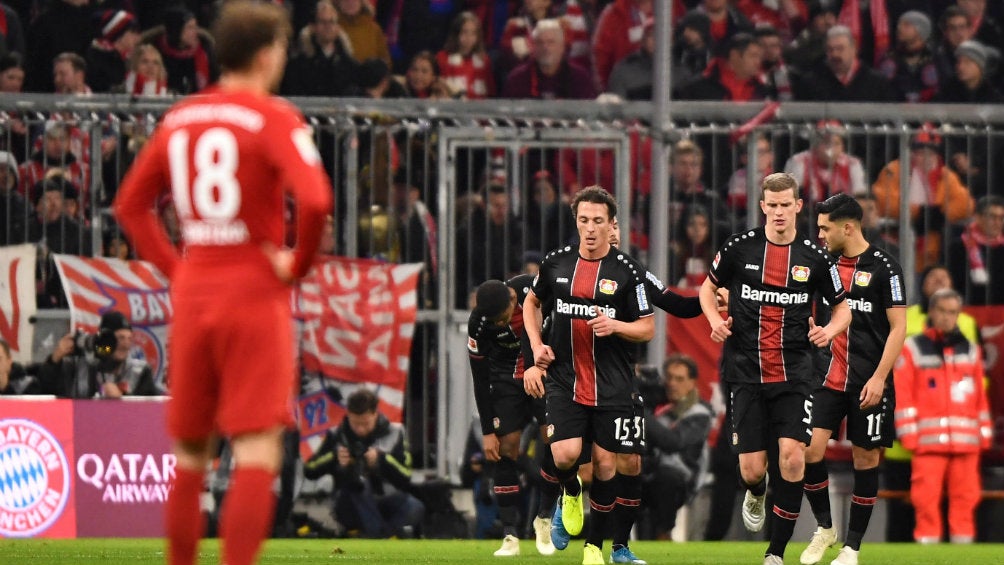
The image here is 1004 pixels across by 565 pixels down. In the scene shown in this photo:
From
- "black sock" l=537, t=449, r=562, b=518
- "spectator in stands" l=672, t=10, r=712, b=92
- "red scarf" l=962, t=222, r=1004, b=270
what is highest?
"spectator in stands" l=672, t=10, r=712, b=92

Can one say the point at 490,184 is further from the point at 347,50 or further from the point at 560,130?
the point at 347,50

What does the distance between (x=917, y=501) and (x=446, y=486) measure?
147 inches

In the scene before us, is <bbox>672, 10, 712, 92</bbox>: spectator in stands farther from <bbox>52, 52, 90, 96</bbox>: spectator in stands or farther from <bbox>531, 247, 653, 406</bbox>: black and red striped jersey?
<bbox>531, 247, 653, 406</bbox>: black and red striped jersey

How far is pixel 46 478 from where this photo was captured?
12539mm

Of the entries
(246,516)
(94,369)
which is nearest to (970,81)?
(94,369)

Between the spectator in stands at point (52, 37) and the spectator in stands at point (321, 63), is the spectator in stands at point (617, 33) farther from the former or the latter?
the spectator in stands at point (52, 37)

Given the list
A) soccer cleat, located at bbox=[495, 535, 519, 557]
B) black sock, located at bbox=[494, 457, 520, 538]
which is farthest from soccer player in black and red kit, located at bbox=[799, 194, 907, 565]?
black sock, located at bbox=[494, 457, 520, 538]

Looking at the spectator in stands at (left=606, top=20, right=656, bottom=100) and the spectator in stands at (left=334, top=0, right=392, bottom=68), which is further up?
the spectator in stands at (left=334, top=0, right=392, bottom=68)

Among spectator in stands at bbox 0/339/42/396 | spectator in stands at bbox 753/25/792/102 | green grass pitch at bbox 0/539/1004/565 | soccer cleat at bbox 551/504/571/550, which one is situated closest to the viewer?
green grass pitch at bbox 0/539/1004/565

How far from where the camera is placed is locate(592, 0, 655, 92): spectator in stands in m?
16.0

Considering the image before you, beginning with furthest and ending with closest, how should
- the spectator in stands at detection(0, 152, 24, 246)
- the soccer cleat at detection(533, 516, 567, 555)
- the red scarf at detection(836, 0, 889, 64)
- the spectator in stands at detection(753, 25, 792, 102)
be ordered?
the red scarf at detection(836, 0, 889, 64) → the spectator in stands at detection(753, 25, 792, 102) → the spectator in stands at detection(0, 152, 24, 246) → the soccer cleat at detection(533, 516, 567, 555)

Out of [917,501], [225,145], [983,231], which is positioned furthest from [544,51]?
[225,145]

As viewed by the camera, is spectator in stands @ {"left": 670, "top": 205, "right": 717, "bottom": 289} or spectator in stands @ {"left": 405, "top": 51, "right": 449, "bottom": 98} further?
spectator in stands @ {"left": 405, "top": 51, "right": 449, "bottom": 98}

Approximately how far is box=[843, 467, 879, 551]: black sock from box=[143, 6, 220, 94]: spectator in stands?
7.32 metres
